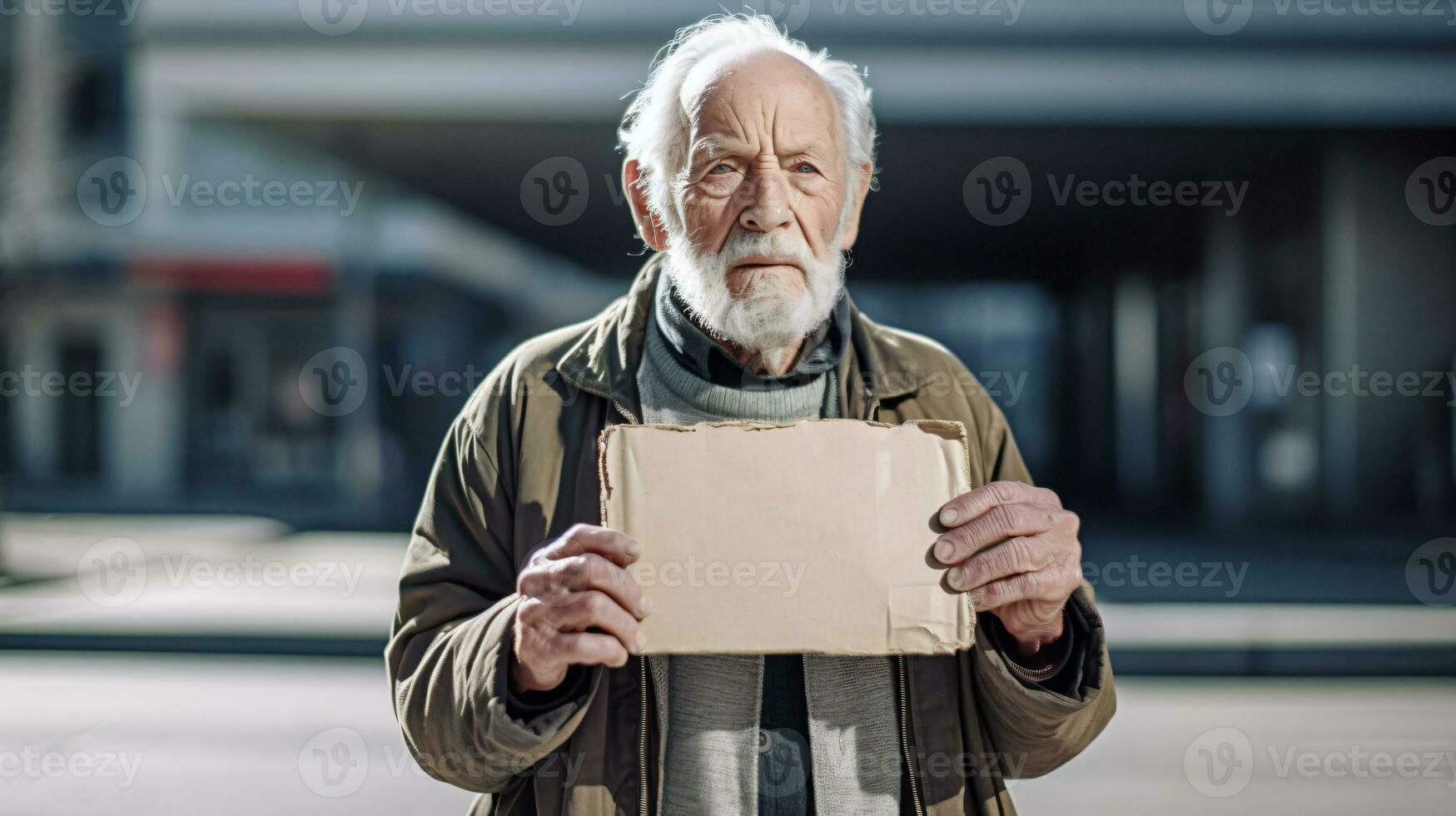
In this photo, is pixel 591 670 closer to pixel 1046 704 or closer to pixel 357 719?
pixel 1046 704

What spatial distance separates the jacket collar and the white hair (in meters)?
0.16

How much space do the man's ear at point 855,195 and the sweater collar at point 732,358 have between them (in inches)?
4.3

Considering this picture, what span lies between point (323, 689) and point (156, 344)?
40.8ft

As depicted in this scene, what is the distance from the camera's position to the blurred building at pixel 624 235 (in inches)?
324

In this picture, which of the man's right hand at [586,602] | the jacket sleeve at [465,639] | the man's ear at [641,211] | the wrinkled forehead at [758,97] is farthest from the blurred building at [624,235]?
the man's right hand at [586,602]

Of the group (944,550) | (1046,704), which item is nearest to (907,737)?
(1046,704)

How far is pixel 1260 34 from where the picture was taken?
827 cm

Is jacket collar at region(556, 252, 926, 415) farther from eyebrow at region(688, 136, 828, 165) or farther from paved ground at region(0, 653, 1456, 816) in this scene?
paved ground at region(0, 653, 1456, 816)

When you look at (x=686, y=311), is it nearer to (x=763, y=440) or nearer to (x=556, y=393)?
(x=556, y=393)

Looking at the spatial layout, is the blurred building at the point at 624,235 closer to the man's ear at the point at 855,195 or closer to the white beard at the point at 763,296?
the man's ear at the point at 855,195

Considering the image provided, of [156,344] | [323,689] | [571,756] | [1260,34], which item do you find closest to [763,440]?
[571,756]

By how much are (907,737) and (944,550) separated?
0.34 meters

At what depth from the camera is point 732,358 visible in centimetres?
155

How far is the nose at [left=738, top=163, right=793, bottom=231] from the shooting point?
4.83 feet
